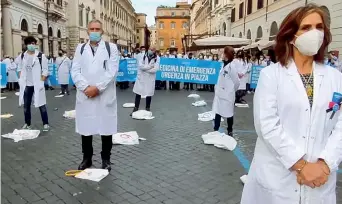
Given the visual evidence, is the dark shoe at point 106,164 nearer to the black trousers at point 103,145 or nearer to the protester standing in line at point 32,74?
the black trousers at point 103,145

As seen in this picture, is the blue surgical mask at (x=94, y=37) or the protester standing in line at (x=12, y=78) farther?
the protester standing in line at (x=12, y=78)

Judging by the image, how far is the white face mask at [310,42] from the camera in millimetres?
2359

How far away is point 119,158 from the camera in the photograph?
19.4 feet

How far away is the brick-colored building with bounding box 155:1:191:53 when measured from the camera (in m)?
129

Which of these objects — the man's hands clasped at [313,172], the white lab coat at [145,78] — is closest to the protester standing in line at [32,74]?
the white lab coat at [145,78]

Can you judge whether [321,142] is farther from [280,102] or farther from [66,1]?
[66,1]

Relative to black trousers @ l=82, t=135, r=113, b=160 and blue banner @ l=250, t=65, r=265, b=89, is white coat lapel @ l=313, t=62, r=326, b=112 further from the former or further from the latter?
blue banner @ l=250, t=65, r=265, b=89

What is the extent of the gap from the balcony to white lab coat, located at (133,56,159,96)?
2947 cm

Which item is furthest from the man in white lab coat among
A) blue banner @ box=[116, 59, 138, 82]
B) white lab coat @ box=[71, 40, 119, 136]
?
blue banner @ box=[116, 59, 138, 82]

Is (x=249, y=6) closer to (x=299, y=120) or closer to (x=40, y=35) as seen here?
(x=40, y=35)

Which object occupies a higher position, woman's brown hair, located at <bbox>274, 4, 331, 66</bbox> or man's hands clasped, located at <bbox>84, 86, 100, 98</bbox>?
woman's brown hair, located at <bbox>274, 4, 331, 66</bbox>

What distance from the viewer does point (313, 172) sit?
2252 millimetres

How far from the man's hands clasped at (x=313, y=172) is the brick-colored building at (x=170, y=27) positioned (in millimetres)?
125922

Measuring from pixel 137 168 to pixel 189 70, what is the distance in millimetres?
12676
